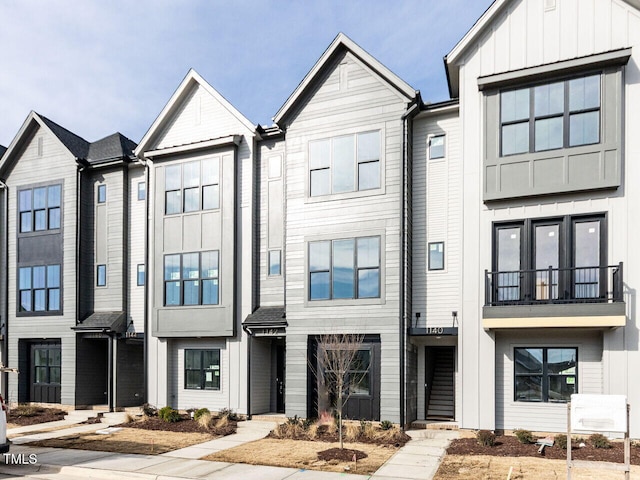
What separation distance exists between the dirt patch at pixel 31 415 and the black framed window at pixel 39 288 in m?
3.67

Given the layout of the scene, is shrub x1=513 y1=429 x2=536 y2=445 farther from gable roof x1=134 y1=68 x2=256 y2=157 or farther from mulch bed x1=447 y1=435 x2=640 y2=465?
gable roof x1=134 y1=68 x2=256 y2=157

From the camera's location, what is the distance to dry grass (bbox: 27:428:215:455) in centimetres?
1322

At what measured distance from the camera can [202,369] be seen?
61.6 ft

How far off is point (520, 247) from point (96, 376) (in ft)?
53.7

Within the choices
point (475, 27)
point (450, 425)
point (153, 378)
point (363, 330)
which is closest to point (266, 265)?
point (363, 330)

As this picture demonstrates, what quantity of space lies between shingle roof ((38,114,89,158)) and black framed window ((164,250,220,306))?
6342 mm

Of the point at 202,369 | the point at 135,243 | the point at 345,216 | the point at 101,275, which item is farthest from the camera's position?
the point at 101,275

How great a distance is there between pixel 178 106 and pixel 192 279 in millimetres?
6249

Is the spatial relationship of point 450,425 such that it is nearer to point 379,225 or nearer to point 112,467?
point 379,225

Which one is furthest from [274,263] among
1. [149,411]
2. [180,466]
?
[180,466]

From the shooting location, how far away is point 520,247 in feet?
46.8

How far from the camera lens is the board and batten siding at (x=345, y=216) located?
15.7m

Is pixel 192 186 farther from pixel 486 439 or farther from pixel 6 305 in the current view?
pixel 486 439

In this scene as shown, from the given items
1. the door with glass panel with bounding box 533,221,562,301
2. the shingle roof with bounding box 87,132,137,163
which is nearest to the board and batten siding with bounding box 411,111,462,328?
the door with glass panel with bounding box 533,221,562,301
